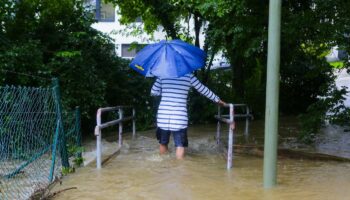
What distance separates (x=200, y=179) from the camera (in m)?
6.72

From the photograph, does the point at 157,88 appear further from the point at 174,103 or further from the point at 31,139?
the point at 31,139

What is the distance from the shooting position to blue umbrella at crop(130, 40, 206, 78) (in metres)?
7.72

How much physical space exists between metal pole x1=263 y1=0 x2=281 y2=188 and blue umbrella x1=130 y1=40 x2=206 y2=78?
77.7 inches

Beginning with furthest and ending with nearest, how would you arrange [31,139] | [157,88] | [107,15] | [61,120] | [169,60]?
[107,15] < [31,139] < [157,88] < [169,60] < [61,120]

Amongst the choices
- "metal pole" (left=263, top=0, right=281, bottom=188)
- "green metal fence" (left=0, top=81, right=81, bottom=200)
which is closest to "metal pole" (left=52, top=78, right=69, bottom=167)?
"green metal fence" (left=0, top=81, right=81, bottom=200)

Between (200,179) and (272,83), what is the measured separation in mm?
1620

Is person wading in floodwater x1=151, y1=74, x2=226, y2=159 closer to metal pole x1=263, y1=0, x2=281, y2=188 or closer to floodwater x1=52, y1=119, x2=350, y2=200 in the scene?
floodwater x1=52, y1=119, x2=350, y2=200

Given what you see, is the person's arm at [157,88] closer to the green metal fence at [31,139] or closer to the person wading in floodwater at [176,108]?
the person wading in floodwater at [176,108]

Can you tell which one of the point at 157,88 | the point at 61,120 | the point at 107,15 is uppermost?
the point at 107,15

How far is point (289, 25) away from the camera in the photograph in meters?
9.02

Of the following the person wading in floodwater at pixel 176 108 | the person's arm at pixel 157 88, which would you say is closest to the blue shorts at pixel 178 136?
the person wading in floodwater at pixel 176 108

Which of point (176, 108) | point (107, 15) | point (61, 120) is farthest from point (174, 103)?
point (107, 15)

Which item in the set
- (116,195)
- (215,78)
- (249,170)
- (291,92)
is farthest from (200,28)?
(116,195)

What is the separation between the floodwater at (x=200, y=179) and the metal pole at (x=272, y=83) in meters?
0.45
